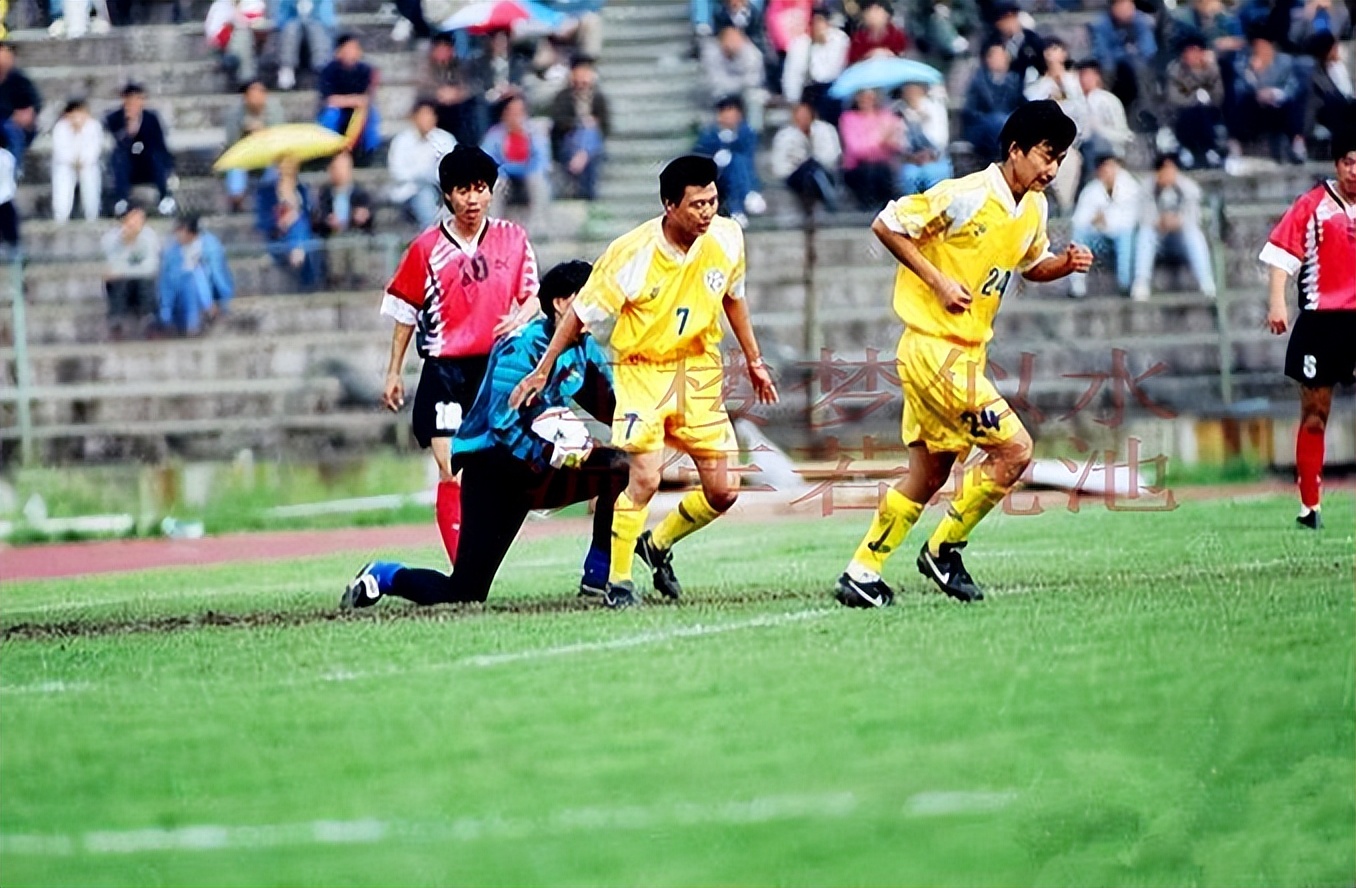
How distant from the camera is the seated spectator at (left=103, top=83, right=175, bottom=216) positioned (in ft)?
25.8

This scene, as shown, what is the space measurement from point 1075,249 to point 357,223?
10.5ft

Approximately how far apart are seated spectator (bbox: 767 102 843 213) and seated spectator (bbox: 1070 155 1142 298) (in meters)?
0.84

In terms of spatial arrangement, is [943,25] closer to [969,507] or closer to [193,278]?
[193,278]

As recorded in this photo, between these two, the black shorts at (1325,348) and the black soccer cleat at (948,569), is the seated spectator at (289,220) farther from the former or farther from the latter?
the black shorts at (1325,348)

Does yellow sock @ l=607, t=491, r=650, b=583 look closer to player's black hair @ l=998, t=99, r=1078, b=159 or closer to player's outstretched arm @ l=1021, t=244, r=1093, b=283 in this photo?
player's outstretched arm @ l=1021, t=244, r=1093, b=283

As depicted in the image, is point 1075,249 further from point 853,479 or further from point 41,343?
point 41,343

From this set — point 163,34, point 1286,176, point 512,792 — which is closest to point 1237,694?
point 512,792

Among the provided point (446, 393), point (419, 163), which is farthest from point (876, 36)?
point (446, 393)

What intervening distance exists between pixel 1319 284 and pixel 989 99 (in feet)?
5.69

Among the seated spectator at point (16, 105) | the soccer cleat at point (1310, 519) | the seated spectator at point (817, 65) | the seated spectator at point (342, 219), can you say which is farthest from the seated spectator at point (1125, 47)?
the seated spectator at point (16, 105)

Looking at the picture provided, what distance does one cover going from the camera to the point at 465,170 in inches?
249

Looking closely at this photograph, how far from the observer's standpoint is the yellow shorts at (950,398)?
5832mm

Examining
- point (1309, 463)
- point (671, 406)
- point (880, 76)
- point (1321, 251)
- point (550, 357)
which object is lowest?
point (1309, 463)

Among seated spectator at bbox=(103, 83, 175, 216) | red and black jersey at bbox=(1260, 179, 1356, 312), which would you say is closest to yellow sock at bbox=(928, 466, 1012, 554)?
red and black jersey at bbox=(1260, 179, 1356, 312)
